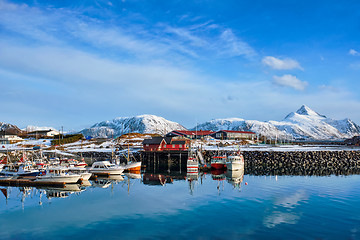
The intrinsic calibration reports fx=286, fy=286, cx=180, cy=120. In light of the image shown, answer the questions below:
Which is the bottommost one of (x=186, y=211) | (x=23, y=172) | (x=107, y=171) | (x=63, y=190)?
(x=186, y=211)

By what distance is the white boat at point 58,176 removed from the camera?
4684cm

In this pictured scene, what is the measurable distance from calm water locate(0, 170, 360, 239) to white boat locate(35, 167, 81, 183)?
3.20 m

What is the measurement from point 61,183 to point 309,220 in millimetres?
37097

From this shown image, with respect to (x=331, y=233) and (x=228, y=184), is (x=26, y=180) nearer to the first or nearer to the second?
(x=228, y=184)

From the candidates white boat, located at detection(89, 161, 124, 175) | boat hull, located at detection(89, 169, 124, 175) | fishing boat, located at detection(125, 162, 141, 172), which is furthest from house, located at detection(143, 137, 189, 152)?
boat hull, located at detection(89, 169, 124, 175)

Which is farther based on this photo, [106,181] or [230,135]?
[230,135]

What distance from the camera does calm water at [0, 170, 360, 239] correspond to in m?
23.4

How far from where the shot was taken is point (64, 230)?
2423cm

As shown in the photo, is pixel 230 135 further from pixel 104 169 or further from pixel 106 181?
pixel 106 181

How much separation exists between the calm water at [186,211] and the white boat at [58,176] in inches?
126

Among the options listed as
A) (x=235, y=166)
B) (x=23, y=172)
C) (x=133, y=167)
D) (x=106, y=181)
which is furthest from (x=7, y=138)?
(x=235, y=166)

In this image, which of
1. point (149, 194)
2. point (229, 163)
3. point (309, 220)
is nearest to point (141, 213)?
point (149, 194)

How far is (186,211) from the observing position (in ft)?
98.7

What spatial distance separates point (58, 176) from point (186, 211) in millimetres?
26671
